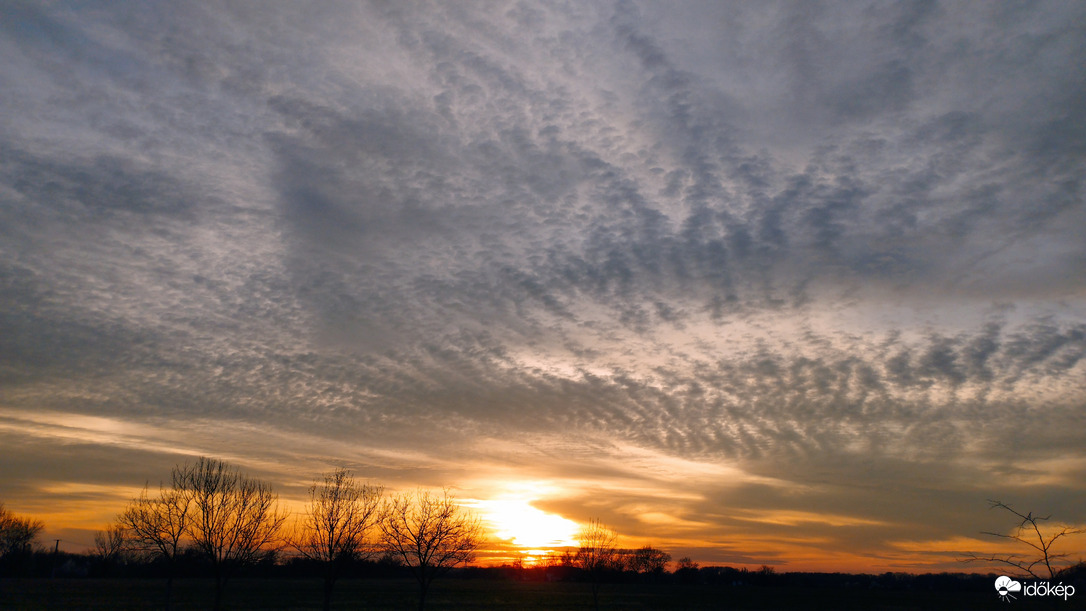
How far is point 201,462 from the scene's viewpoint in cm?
4578

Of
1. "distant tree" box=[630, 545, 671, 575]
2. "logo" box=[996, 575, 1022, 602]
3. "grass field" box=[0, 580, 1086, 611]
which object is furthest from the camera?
"distant tree" box=[630, 545, 671, 575]

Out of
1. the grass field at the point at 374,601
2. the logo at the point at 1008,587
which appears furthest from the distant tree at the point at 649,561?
the logo at the point at 1008,587

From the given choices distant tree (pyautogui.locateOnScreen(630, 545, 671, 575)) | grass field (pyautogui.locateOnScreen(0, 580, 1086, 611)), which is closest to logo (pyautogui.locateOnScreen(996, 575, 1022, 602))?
grass field (pyautogui.locateOnScreen(0, 580, 1086, 611))

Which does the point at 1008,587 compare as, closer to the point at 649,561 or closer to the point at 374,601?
the point at 374,601

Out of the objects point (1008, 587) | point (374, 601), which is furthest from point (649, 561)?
point (1008, 587)

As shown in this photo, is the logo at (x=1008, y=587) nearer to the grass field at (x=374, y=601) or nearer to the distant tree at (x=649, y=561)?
the grass field at (x=374, y=601)

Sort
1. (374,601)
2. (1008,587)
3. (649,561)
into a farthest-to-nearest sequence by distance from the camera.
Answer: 1. (649,561)
2. (374,601)
3. (1008,587)

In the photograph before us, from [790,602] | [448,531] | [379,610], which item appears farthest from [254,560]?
[790,602]

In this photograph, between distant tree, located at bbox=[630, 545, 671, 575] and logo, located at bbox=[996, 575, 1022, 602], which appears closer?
logo, located at bbox=[996, 575, 1022, 602]

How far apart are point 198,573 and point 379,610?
2445 inches

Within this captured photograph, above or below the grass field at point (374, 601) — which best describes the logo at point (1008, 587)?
above

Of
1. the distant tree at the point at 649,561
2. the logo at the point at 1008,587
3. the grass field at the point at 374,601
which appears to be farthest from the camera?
the distant tree at the point at 649,561

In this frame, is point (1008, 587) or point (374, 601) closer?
point (1008, 587)

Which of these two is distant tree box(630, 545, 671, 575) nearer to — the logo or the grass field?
the grass field
